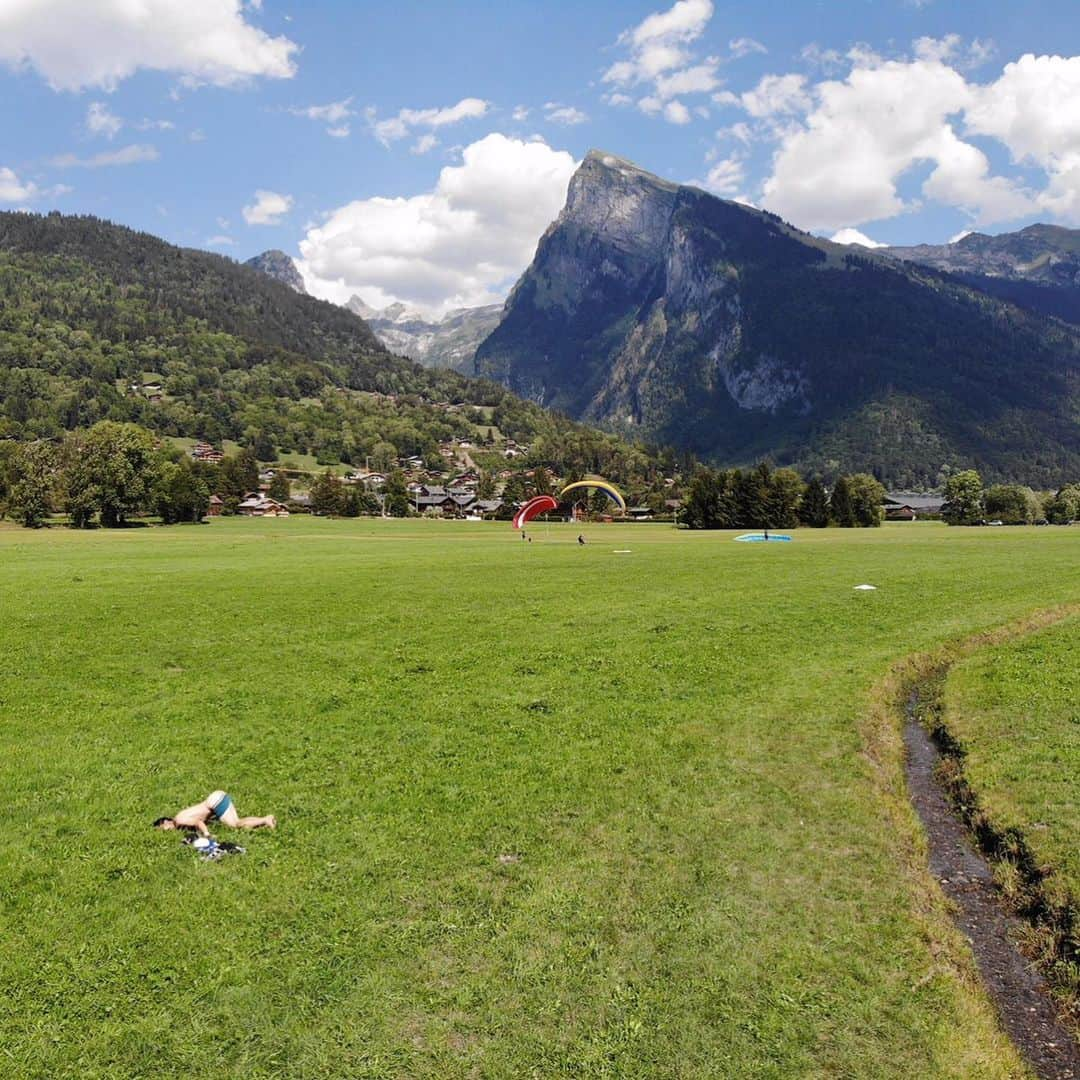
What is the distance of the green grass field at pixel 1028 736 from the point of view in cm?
1452

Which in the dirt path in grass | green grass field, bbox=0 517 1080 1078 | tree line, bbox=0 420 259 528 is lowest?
the dirt path in grass

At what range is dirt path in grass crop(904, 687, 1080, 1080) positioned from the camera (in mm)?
9266

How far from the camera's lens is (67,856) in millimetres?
12750

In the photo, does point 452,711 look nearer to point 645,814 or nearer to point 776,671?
point 645,814

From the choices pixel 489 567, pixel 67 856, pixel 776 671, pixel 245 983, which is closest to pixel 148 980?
pixel 245 983

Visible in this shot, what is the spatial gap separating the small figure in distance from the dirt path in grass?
40.9 ft

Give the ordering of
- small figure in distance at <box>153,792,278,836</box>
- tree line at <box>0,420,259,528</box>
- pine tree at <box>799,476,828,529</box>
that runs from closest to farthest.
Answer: small figure in distance at <box>153,792,278,836</box> < tree line at <box>0,420,259,528</box> < pine tree at <box>799,476,828,529</box>

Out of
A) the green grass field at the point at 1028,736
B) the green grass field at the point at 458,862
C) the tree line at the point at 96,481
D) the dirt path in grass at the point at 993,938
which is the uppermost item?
the tree line at the point at 96,481

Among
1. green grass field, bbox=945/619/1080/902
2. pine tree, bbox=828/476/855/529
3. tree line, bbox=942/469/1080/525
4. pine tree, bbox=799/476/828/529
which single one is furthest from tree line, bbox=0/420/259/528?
tree line, bbox=942/469/1080/525

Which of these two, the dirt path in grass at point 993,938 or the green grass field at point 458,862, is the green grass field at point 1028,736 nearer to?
the dirt path in grass at point 993,938

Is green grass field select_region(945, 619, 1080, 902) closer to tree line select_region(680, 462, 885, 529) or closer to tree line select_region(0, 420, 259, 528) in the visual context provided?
tree line select_region(680, 462, 885, 529)

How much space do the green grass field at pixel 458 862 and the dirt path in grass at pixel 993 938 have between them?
56 centimetres

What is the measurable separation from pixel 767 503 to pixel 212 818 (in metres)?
136

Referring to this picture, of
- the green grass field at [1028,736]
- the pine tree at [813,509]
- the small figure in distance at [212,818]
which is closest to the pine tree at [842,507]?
the pine tree at [813,509]
